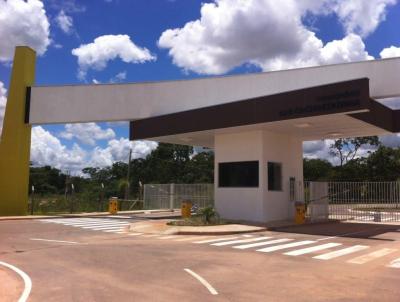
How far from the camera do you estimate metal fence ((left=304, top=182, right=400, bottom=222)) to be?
87.5 feet

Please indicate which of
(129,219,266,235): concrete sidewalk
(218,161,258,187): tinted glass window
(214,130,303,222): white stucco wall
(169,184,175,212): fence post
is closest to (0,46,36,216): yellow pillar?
(169,184,175,212): fence post

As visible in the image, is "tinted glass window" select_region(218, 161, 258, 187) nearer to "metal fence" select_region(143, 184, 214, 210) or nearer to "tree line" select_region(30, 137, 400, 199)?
"metal fence" select_region(143, 184, 214, 210)

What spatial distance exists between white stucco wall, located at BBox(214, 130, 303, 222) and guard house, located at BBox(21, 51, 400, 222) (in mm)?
52

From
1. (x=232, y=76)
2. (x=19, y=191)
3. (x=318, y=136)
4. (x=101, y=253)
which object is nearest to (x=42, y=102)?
(x=19, y=191)

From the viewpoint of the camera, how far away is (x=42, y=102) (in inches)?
1272

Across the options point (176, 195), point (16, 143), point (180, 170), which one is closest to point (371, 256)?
point (176, 195)

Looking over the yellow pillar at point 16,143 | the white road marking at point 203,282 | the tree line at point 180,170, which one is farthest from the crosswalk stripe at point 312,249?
the tree line at point 180,170

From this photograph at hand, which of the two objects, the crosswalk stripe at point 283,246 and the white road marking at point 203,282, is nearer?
the white road marking at point 203,282

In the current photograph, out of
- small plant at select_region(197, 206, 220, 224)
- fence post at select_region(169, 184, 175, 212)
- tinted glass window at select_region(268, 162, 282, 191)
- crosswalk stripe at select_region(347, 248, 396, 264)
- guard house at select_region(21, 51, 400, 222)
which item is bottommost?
crosswalk stripe at select_region(347, 248, 396, 264)

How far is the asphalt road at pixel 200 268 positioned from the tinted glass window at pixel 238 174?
5380mm

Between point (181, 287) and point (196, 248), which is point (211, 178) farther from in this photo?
point (181, 287)

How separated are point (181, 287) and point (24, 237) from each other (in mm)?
11751

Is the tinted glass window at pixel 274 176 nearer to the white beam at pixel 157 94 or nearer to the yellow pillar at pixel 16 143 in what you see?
the white beam at pixel 157 94

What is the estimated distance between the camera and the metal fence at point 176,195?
109 ft
